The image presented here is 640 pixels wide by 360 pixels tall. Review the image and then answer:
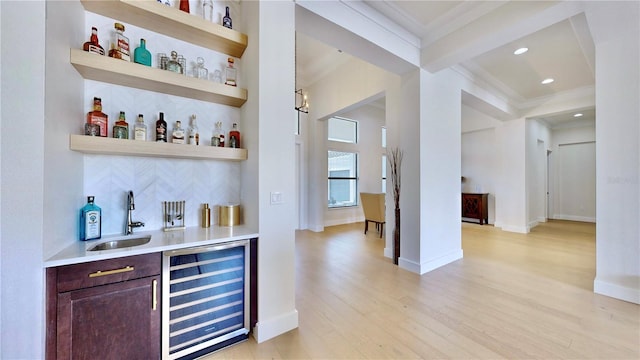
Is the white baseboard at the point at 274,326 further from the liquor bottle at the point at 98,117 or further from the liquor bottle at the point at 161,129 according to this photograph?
the liquor bottle at the point at 98,117

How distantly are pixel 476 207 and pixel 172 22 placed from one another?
7590 millimetres

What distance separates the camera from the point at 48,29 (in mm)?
1265

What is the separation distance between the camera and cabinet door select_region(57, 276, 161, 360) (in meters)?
1.28

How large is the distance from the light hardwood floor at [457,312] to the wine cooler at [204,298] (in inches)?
5.5

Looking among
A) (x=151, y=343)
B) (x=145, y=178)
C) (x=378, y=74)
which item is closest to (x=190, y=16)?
(x=145, y=178)

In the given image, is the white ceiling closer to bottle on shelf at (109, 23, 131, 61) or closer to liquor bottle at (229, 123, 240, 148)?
liquor bottle at (229, 123, 240, 148)

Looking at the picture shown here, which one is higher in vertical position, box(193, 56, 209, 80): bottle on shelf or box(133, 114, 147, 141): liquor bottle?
box(193, 56, 209, 80): bottle on shelf

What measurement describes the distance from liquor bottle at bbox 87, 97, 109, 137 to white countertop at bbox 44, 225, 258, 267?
76 centimetres

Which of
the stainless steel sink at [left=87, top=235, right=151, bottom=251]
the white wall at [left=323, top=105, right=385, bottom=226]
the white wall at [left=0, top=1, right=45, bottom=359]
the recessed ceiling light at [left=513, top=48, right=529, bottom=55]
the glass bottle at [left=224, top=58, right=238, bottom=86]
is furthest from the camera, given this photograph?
the white wall at [left=323, top=105, right=385, bottom=226]

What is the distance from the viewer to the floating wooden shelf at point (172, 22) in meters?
1.71

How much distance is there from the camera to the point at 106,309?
137cm

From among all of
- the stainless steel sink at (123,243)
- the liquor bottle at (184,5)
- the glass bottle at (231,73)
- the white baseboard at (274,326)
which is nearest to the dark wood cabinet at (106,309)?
the stainless steel sink at (123,243)

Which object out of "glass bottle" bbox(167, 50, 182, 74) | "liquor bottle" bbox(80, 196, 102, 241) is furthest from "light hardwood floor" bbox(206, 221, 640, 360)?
"glass bottle" bbox(167, 50, 182, 74)

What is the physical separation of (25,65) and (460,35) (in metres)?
3.69
